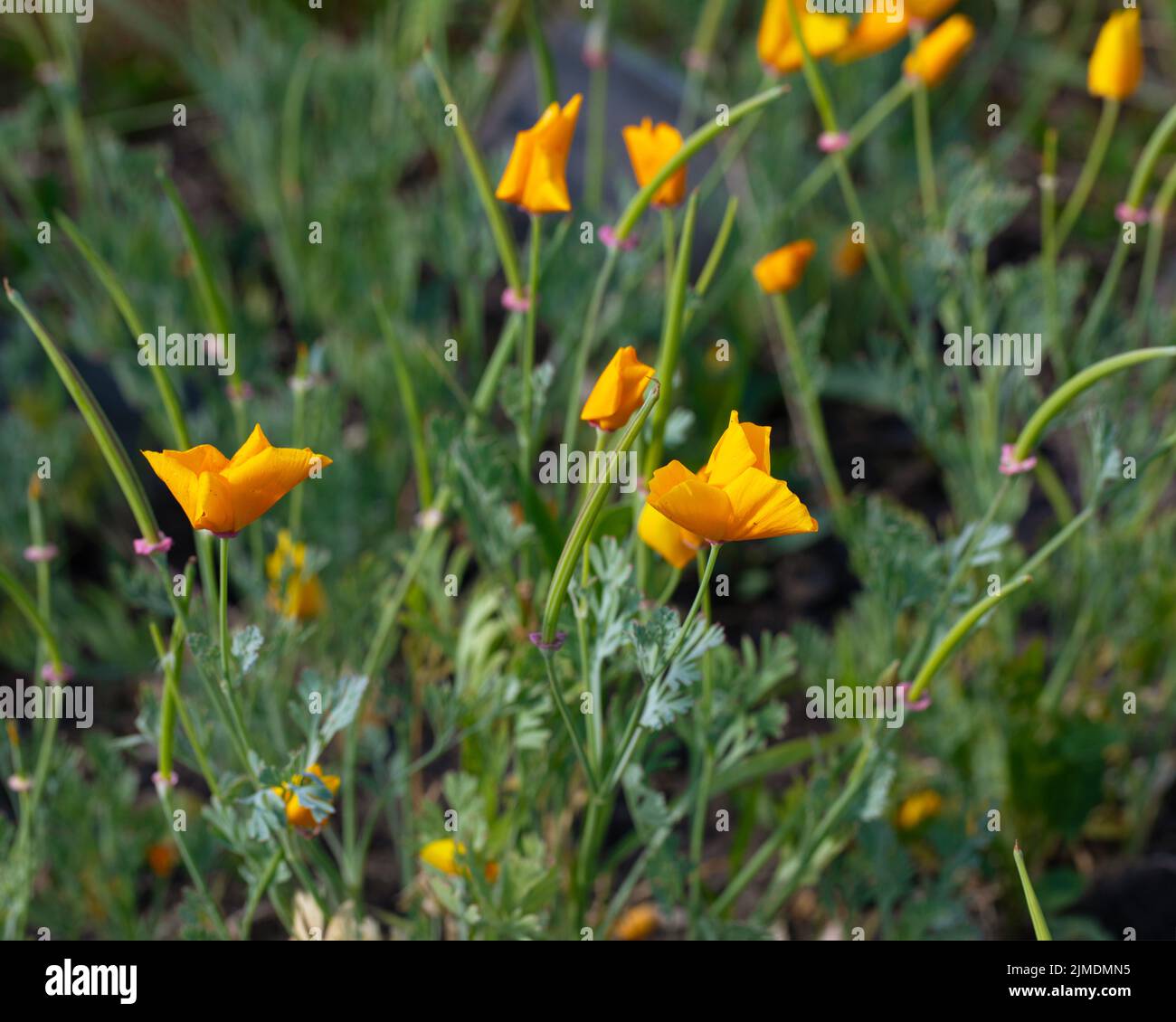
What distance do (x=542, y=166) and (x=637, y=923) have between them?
2.15 ft

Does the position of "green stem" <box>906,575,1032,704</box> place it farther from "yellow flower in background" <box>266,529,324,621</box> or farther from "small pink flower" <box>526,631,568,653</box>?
"yellow flower in background" <box>266,529,324,621</box>

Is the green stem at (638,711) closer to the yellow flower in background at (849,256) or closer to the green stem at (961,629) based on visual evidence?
the green stem at (961,629)

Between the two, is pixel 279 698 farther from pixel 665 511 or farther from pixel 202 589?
pixel 665 511

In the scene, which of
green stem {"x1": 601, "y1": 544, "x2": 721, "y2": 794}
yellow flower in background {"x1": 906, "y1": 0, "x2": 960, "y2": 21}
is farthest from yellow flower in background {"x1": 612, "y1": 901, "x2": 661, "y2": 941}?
yellow flower in background {"x1": 906, "y1": 0, "x2": 960, "y2": 21}

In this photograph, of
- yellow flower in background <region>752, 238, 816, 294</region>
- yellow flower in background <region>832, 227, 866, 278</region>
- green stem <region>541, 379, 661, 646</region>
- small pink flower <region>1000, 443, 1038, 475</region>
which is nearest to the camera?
green stem <region>541, 379, 661, 646</region>

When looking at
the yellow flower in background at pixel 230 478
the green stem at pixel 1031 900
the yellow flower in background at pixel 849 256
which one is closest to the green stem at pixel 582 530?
the yellow flower in background at pixel 230 478

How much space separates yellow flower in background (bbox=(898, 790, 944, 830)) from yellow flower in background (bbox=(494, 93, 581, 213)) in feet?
1.97

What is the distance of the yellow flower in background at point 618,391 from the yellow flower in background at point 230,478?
161 millimetres

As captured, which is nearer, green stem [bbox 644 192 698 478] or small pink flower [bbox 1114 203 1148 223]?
green stem [bbox 644 192 698 478]

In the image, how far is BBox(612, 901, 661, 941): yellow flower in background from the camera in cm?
115

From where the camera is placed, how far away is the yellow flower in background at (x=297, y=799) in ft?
2.51

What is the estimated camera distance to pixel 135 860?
109 centimetres

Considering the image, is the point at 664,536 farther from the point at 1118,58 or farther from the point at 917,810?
the point at 1118,58

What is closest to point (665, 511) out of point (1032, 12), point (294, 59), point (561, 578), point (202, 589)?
point (561, 578)
